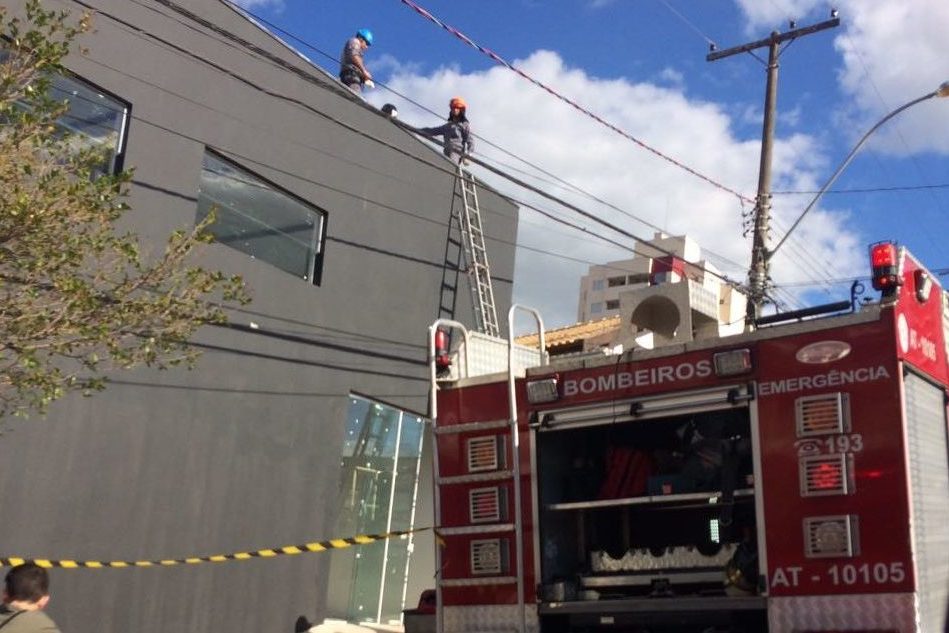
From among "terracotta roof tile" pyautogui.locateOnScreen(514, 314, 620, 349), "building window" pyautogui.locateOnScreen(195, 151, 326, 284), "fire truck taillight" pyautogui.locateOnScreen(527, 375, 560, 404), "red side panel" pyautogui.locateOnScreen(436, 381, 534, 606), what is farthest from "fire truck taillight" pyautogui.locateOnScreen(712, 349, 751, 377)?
"terracotta roof tile" pyautogui.locateOnScreen(514, 314, 620, 349)

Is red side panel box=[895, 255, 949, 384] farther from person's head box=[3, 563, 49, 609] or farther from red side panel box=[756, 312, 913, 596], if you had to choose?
person's head box=[3, 563, 49, 609]

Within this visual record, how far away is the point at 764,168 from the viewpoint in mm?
16891

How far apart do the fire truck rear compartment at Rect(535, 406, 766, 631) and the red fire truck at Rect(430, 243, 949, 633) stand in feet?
0.04

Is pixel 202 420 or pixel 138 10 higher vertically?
pixel 138 10

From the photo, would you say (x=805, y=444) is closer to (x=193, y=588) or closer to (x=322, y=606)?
(x=193, y=588)

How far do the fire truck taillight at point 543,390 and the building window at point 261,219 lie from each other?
572cm

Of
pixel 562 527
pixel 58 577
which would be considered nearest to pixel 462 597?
pixel 562 527

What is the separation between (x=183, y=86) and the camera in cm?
1134

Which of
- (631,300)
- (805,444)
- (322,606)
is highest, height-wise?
(631,300)

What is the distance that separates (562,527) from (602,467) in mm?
527

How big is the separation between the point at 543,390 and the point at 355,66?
9551 millimetres

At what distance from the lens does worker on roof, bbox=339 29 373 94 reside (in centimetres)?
1523

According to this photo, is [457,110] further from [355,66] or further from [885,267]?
[885,267]

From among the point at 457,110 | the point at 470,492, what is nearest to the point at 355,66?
the point at 457,110
